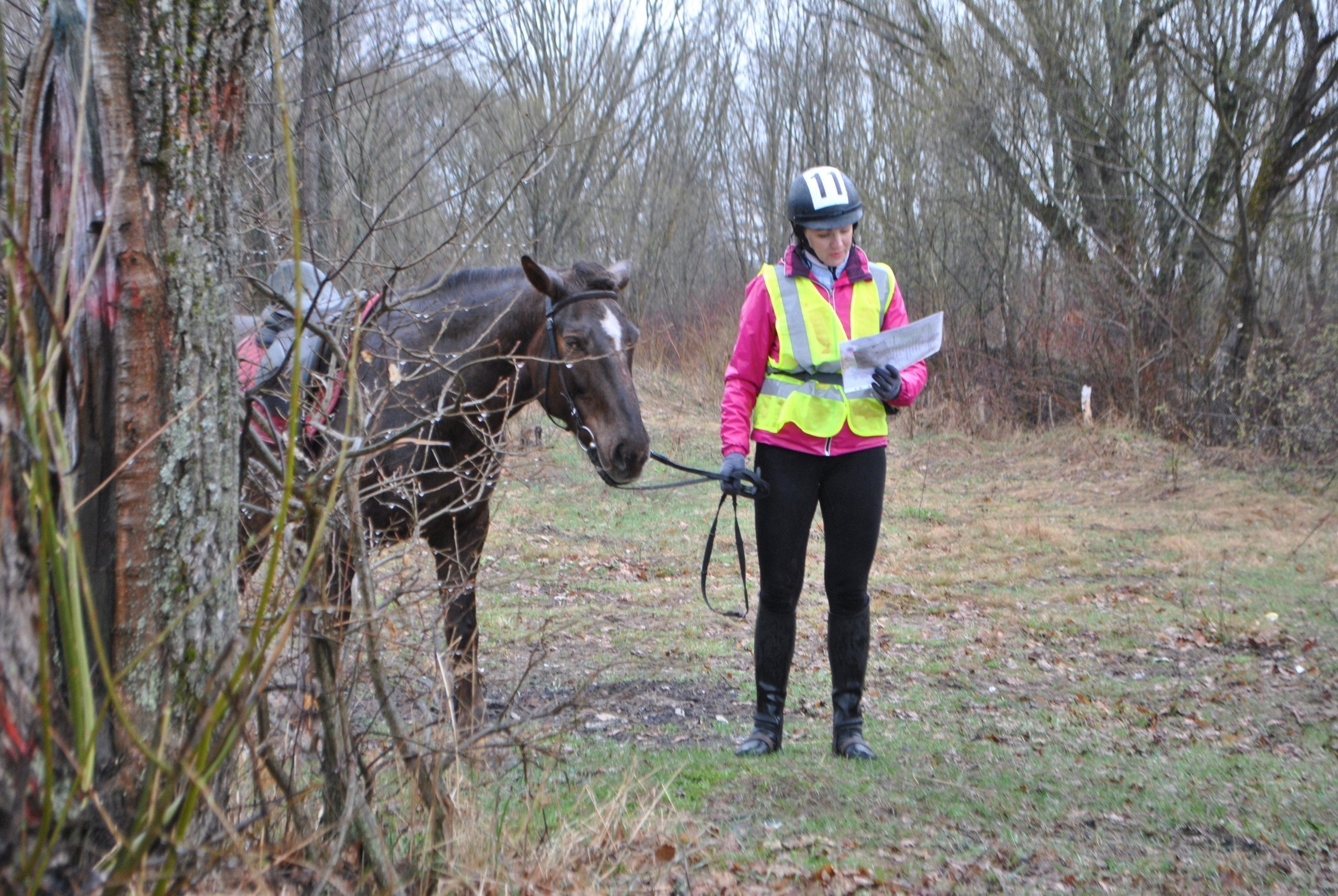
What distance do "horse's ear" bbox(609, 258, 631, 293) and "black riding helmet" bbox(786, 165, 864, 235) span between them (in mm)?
939

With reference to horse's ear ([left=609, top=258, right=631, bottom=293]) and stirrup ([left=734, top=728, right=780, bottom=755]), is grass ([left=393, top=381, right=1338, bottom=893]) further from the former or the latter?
horse's ear ([left=609, top=258, right=631, bottom=293])

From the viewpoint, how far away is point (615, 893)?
2.66 m

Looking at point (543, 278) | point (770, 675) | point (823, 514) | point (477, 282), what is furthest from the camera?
point (477, 282)

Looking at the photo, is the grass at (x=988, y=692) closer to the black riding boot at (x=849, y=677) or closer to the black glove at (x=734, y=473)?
the black riding boot at (x=849, y=677)

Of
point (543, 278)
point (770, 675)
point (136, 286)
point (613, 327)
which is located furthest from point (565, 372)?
point (136, 286)

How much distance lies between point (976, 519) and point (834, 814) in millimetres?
8457

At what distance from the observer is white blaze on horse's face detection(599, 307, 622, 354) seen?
434 cm

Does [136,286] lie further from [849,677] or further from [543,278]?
[849,677]

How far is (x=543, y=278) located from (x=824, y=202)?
1152mm

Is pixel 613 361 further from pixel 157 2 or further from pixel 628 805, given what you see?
pixel 157 2

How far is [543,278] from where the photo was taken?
14.3ft

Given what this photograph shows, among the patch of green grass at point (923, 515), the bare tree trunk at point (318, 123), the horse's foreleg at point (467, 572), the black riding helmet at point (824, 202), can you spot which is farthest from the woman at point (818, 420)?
the patch of green grass at point (923, 515)

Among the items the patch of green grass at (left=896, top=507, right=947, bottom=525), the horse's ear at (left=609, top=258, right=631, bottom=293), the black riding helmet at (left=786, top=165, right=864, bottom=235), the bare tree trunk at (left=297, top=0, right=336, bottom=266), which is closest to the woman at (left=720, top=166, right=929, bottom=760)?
the black riding helmet at (left=786, top=165, right=864, bottom=235)

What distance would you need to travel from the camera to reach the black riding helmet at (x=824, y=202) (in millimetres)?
3926
